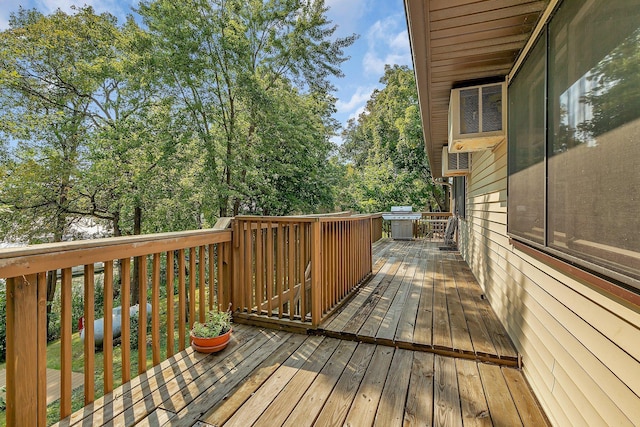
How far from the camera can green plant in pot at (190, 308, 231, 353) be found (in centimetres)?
229

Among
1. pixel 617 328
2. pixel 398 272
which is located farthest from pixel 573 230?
pixel 398 272

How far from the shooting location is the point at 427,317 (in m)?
2.96

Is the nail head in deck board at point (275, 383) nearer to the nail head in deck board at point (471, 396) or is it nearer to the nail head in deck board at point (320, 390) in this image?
the nail head in deck board at point (320, 390)

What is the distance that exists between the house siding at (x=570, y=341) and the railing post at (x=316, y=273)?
1618mm

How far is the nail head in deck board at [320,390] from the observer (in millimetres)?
1601

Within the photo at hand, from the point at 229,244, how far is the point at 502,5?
2873mm

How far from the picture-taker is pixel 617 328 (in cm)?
106

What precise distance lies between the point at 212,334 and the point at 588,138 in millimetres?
2624

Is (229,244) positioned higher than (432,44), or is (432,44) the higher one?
(432,44)

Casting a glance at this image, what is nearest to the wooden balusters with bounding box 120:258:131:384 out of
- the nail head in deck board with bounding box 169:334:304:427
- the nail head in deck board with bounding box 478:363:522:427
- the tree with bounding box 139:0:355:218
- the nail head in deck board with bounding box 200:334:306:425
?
the nail head in deck board with bounding box 169:334:304:427

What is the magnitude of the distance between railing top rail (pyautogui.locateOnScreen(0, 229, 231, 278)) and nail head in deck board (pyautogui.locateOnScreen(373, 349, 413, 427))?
71.3 inches

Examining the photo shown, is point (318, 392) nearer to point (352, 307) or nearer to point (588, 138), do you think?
point (352, 307)

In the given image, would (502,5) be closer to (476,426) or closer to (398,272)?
(476,426)

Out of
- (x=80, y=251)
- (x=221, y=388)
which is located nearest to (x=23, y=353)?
(x=80, y=251)
